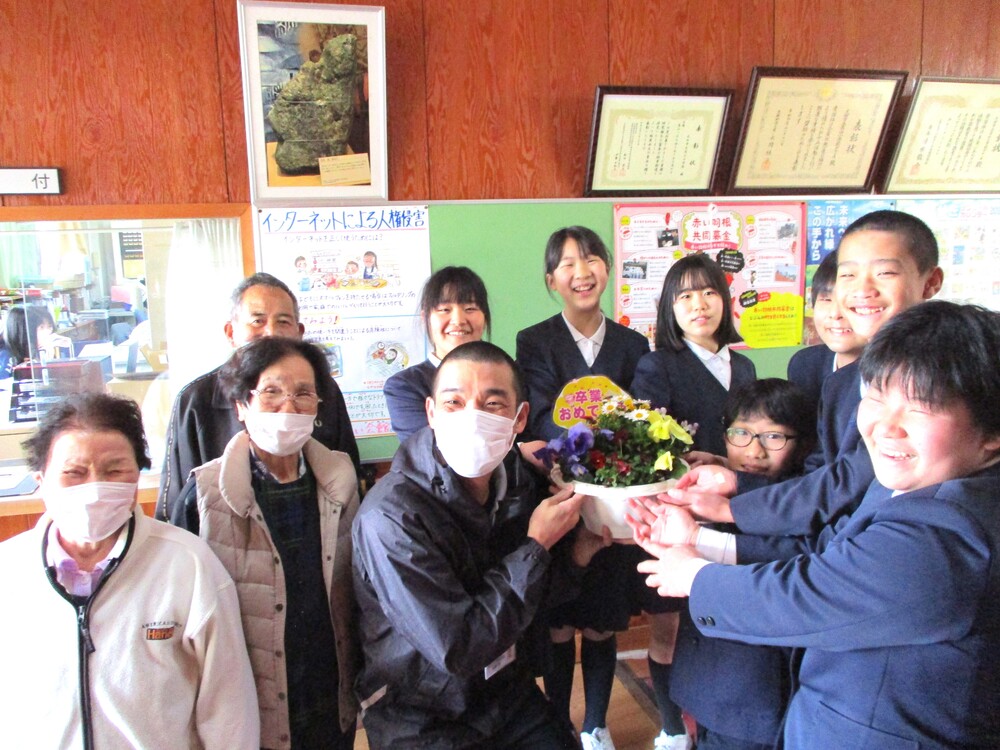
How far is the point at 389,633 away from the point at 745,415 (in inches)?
42.2

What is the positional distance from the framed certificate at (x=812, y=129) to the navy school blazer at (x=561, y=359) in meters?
1.36

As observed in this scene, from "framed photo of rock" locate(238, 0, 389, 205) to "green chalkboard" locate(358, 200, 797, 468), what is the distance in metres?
0.38

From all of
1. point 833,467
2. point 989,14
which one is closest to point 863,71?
point 989,14

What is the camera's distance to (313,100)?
2.77 metres

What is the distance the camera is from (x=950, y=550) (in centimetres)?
98

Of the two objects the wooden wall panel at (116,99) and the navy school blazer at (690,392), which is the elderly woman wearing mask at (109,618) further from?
the wooden wall panel at (116,99)

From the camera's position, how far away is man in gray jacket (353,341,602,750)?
54.7 inches

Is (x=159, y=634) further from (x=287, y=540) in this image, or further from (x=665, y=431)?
(x=665, y=431)

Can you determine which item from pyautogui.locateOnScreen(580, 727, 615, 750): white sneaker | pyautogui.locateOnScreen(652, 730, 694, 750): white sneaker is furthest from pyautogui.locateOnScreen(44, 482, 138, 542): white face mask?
pyautogui.locateOnScreen(652, 730, 694, 750): white sneaker

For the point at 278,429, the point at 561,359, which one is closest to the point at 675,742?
the point at 561,359

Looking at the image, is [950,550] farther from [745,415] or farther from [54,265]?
[54,265]

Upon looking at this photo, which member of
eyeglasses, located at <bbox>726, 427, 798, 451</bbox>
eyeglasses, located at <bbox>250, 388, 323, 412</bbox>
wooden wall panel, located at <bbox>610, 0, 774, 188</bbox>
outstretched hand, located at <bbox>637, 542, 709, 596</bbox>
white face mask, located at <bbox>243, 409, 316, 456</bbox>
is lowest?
outstretched hand, located at <bbox>637, 542, 709, 596</bbox>

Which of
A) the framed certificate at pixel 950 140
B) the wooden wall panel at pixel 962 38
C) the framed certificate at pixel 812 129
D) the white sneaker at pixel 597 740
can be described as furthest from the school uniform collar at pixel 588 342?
the wooden wall panel at pixel 962 38

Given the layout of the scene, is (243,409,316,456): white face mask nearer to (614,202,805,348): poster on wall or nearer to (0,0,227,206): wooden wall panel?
(0,0,227,206): wooden wall panel
